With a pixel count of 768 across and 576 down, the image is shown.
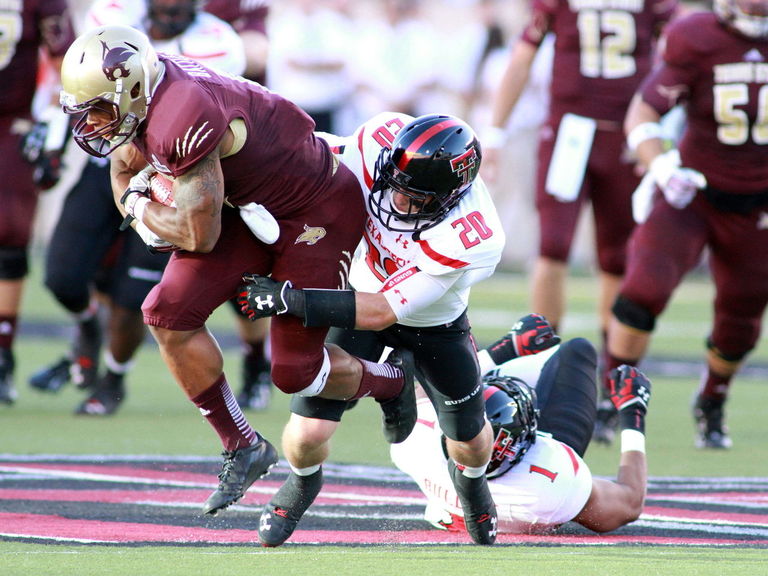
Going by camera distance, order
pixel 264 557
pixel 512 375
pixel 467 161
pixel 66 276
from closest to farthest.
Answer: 1. pixel 264 557
2. pixel 467 161
3. pixel 512 375
4. pixel 66 276

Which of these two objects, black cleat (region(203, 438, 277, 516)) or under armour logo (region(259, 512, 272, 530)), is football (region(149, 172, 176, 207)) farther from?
under armour logo (region(259, 512, 272, 530))

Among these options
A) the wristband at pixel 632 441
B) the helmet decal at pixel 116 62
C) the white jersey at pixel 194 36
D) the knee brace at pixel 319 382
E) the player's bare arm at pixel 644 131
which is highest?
the helmet decal at pixel 116 62

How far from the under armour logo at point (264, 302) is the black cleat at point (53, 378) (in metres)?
3.88

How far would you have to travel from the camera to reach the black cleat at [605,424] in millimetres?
6930

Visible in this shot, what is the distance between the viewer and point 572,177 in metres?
7.43

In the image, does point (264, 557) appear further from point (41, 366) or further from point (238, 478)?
point (41, 366)

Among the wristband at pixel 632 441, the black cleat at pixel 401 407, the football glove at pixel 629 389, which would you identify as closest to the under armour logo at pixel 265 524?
the black cleat at pixel 401 407

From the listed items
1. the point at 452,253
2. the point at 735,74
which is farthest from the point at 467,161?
the point at 735,74

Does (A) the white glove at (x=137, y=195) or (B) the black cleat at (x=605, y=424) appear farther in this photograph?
(B) the black cleat at (x=605, y=424)

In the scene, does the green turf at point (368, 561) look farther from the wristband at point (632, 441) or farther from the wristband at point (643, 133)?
the wristband at point (643, 133)

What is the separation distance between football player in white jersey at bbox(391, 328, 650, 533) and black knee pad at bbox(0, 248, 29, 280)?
120 inches

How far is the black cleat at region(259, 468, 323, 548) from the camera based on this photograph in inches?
176

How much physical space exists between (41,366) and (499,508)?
5.11 metres

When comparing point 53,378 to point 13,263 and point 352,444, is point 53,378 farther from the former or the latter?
point 352,444
